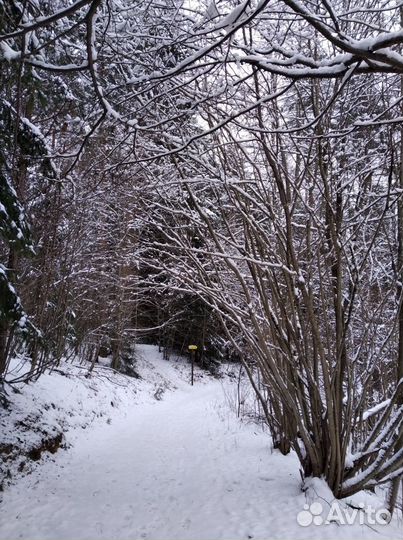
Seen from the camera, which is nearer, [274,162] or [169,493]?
[274,162]

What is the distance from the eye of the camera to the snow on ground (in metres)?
3.62

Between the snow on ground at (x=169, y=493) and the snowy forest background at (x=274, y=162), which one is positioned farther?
the snow on ground at (x=169, y=493)

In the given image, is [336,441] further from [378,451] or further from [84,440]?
[84,440]

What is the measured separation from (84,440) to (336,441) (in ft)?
15.9

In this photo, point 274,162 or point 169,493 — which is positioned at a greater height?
point 274,162

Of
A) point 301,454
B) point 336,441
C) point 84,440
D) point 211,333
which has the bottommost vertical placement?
point 84,440

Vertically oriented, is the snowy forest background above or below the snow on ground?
above

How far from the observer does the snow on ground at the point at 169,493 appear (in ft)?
11.9

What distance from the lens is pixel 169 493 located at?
473 centimetres

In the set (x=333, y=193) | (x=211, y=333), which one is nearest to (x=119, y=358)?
(x=211, y=333)

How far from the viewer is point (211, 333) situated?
1953cm

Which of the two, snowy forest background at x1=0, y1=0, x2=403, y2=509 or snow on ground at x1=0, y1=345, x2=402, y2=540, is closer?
snowy forest background at x1=0, y1=0, x2=403, y2=509

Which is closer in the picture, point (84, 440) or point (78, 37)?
point (78, 37)

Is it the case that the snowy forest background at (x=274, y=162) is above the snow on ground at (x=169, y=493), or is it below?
above
